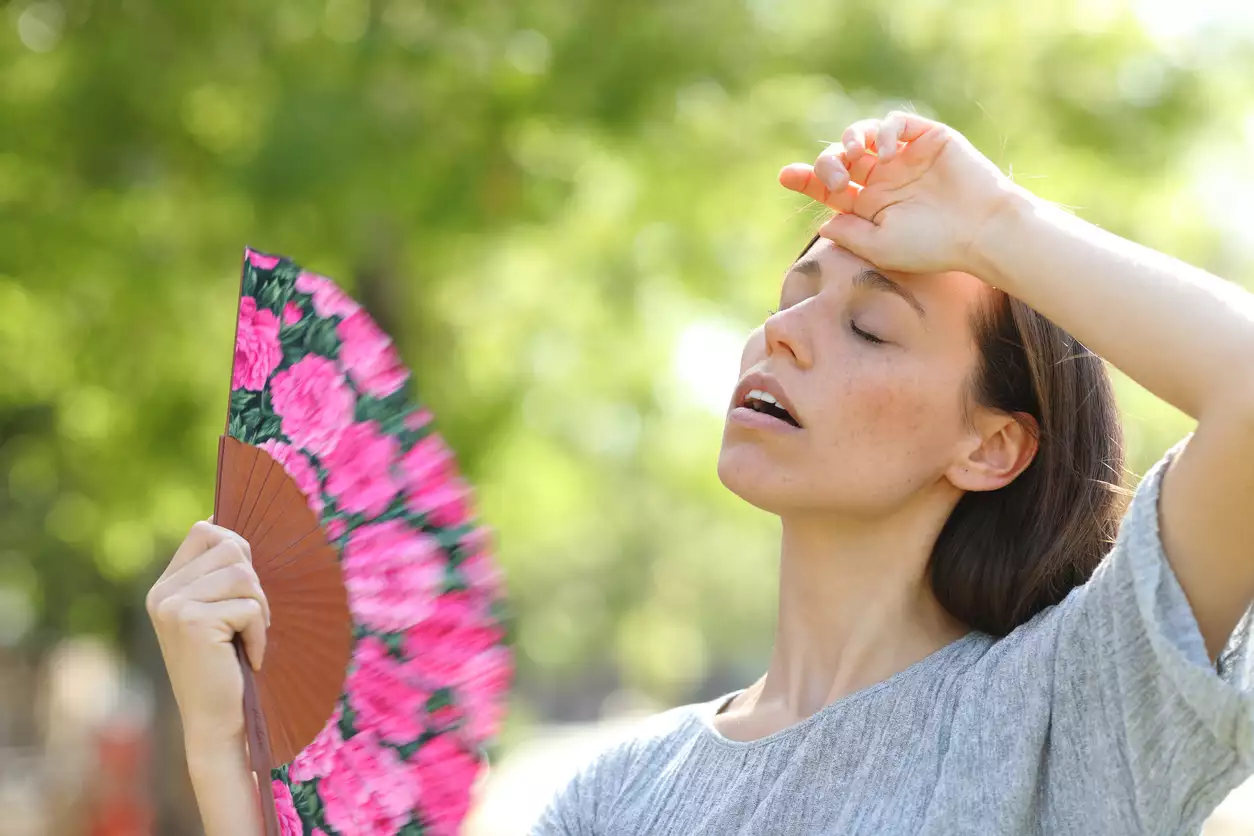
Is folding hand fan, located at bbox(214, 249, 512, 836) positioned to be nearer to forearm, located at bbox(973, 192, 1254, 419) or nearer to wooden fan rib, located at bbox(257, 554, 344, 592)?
wooden fan rib, located at bbox(257, 554, 344, 592)

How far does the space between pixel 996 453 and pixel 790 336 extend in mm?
350

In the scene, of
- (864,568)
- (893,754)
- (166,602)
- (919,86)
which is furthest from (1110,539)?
(919,86)

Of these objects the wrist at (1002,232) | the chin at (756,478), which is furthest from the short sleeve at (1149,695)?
the chin at (756,478)

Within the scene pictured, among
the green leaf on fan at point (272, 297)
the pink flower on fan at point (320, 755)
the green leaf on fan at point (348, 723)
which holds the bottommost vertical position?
the pink flower on fan at point (320, 755)

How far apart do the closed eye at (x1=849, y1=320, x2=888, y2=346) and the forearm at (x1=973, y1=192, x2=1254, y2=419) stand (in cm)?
31

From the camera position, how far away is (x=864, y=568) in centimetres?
209

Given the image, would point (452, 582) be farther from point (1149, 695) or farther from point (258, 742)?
point (1149, 695)

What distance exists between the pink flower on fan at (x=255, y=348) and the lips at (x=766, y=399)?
670mm

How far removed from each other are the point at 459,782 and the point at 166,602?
0.43m

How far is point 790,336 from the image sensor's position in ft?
6.72

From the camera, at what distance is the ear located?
205cm

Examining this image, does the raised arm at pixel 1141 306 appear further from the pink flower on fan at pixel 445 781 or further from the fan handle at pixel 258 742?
the fan handle at pixel 258 742

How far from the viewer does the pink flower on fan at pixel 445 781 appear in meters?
1.79

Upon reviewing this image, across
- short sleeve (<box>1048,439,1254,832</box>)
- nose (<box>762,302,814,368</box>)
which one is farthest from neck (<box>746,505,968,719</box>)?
short sleeve (<box>1048,439,1254,832</box>)
